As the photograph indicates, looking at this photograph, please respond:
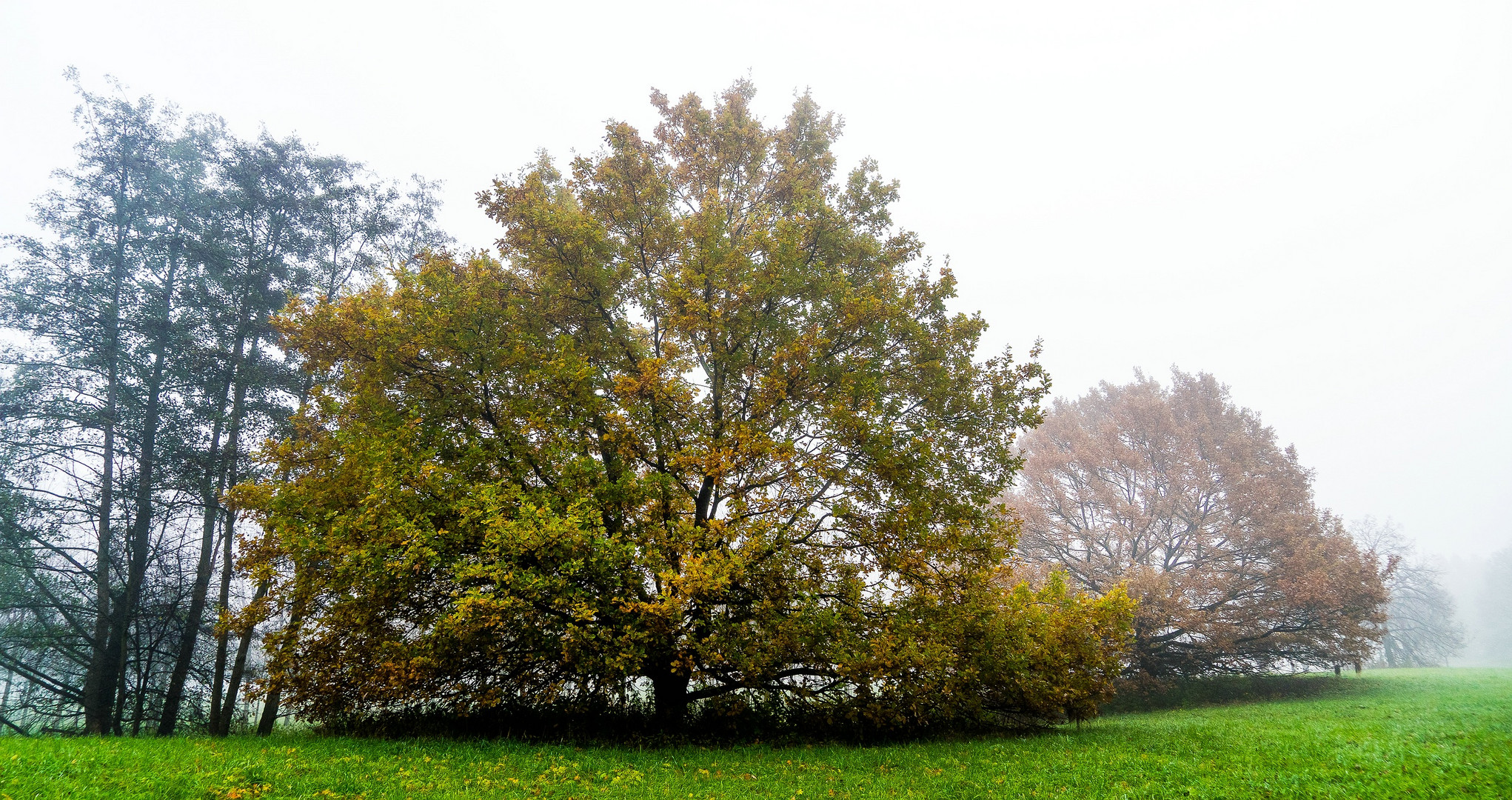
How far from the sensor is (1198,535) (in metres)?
29.2

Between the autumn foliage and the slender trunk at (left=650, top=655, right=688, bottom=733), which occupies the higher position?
the autumn foliage

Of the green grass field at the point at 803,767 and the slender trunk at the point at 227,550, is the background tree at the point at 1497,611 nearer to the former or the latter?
the green grass field at the point at 803,767

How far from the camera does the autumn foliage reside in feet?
Result: 33.0

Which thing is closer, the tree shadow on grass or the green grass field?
the green grass field

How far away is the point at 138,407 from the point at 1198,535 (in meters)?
42.0

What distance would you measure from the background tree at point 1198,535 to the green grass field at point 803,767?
13.9 metres

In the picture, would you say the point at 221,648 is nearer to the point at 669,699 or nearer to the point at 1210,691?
the point at 669,699

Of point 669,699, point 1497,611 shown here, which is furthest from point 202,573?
point 1497,611

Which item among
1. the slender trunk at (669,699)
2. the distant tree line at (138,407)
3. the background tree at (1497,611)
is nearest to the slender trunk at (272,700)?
the distant tree line at (138,407)

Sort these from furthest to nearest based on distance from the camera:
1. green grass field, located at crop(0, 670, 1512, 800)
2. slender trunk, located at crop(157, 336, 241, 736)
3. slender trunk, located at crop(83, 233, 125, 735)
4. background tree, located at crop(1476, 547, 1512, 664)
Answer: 1. background tree, located at crop(1476, 547, 1512, 664)
2. slender trunk, located at crop(157, 336, 241, 736)
3. slender trunk, located at crop(83, 233, 125, 735)
4. green grass field, located at crop(0, 670, 1512, 800)

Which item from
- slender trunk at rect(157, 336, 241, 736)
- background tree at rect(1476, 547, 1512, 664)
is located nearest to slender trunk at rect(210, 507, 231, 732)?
slender trunk at rect(157, 336, 241, 736)

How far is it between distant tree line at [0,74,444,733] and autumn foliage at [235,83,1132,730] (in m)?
5.93

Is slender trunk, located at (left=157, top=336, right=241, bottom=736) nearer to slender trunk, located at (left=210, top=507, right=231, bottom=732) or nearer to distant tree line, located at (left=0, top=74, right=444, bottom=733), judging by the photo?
distant tree line, located at (left=0, top=74, right=444, bottom=733)

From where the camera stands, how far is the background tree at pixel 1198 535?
938 inches
